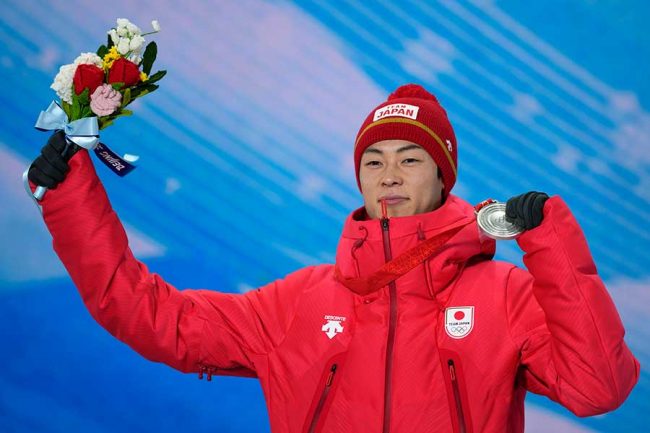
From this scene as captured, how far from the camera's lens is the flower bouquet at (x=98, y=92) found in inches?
82.7

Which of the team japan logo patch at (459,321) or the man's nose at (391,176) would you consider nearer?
the team japan logo patch at (459,321)

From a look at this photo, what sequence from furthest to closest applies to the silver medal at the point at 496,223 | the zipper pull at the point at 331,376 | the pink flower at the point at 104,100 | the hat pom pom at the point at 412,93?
the hat pom pom at the point at 412,93
the zipper pull at the point at 331,376
the pink flower at the point at 104,100
the silver medal at the point at 496,223

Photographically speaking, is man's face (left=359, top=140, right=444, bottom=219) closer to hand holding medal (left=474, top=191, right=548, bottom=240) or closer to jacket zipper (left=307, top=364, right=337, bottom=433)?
hand holding medal (left=474, top=191, right=548, bottom=240)

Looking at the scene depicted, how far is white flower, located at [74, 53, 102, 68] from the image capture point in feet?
7.02

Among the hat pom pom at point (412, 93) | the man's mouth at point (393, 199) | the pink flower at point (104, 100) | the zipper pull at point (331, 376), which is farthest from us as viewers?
the hat pom pom at point (412, 93)

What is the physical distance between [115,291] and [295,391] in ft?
1.59

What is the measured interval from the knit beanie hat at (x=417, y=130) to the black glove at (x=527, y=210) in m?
0.46

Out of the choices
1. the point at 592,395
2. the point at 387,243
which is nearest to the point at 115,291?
the point at 387,243

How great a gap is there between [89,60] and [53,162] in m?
0.25

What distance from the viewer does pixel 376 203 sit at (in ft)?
7.72

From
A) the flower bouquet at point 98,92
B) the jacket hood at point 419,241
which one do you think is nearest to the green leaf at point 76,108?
the flower bouquet at point 98,92

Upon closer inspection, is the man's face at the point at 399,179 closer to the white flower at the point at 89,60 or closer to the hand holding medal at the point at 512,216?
the hand holding medal at the point at 512,216

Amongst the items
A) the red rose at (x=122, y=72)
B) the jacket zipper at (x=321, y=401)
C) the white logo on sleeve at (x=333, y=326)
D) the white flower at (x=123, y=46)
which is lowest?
the jacket zipper at (x=321, y=401)

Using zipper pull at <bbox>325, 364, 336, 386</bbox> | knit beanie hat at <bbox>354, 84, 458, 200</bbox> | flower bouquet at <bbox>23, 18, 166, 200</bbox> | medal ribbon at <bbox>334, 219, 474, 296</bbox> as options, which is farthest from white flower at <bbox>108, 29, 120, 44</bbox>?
zipper pull at <bbox>325, 364, 336, 386</bbox>
